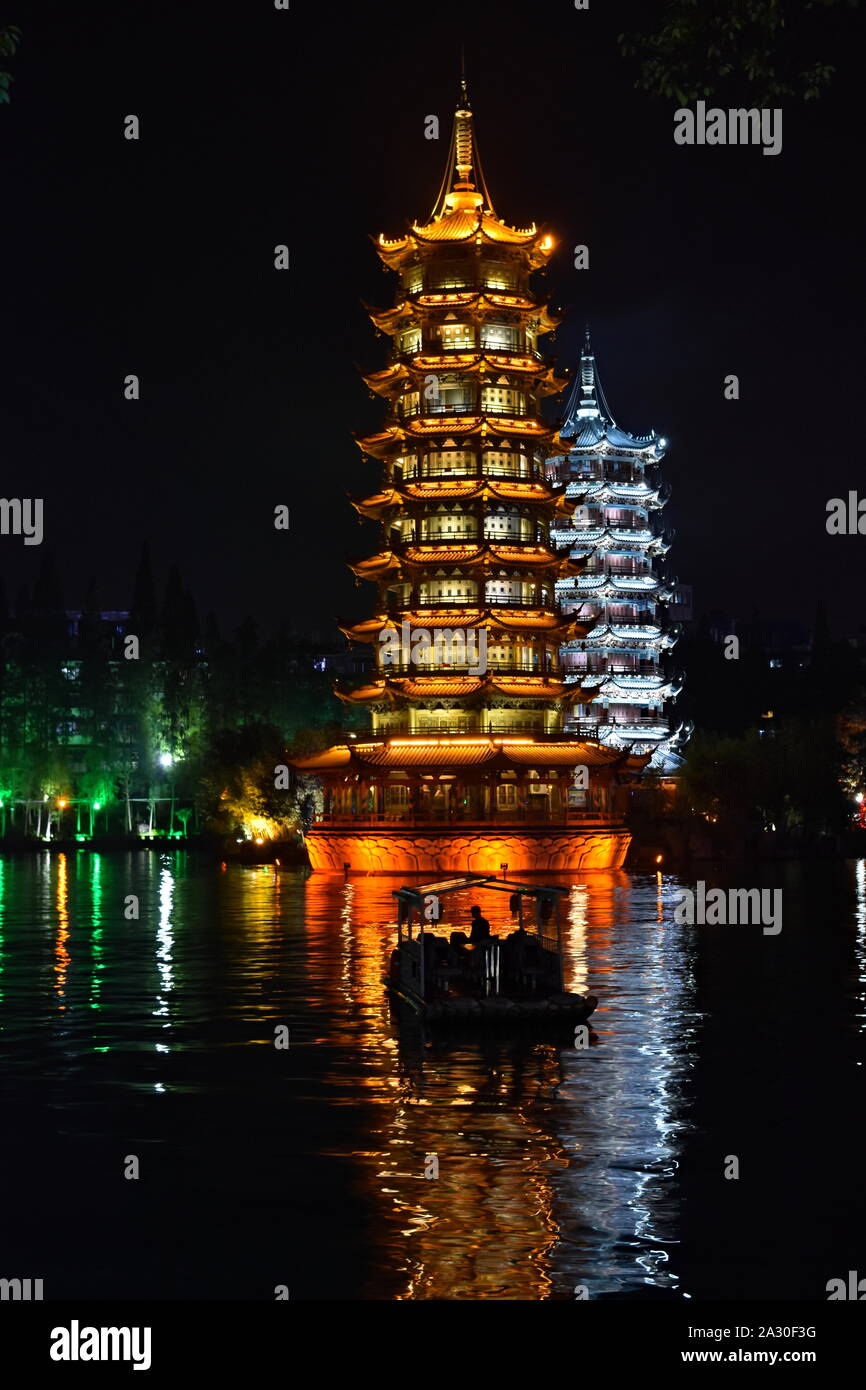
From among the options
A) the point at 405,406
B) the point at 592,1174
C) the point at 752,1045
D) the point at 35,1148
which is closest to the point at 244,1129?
the point at 35,1148

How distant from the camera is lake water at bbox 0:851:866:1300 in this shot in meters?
14.3

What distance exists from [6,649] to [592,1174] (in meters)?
126

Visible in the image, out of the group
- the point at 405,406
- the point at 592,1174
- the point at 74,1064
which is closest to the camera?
the point at 592,1174

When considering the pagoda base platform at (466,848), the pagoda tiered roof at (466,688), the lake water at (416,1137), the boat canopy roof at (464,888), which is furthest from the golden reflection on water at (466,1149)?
the pagoda tiered roof at (466,688)

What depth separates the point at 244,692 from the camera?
13162cm

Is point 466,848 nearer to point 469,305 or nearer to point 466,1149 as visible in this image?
point 469,305

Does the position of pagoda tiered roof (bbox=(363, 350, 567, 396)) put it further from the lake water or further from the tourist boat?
the tourist boat

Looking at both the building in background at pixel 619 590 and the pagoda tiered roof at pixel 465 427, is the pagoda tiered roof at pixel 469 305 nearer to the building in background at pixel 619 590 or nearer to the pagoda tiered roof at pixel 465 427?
the pagoda tiered roof at pixel 465 427

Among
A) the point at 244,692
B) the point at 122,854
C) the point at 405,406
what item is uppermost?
the point at 405,406

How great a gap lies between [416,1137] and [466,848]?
189 ft

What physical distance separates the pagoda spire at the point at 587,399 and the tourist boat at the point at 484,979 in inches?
4152

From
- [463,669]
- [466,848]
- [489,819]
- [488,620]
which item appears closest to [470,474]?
[488,620]

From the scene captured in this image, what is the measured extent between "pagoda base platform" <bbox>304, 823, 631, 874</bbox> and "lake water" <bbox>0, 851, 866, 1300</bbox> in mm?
38353
